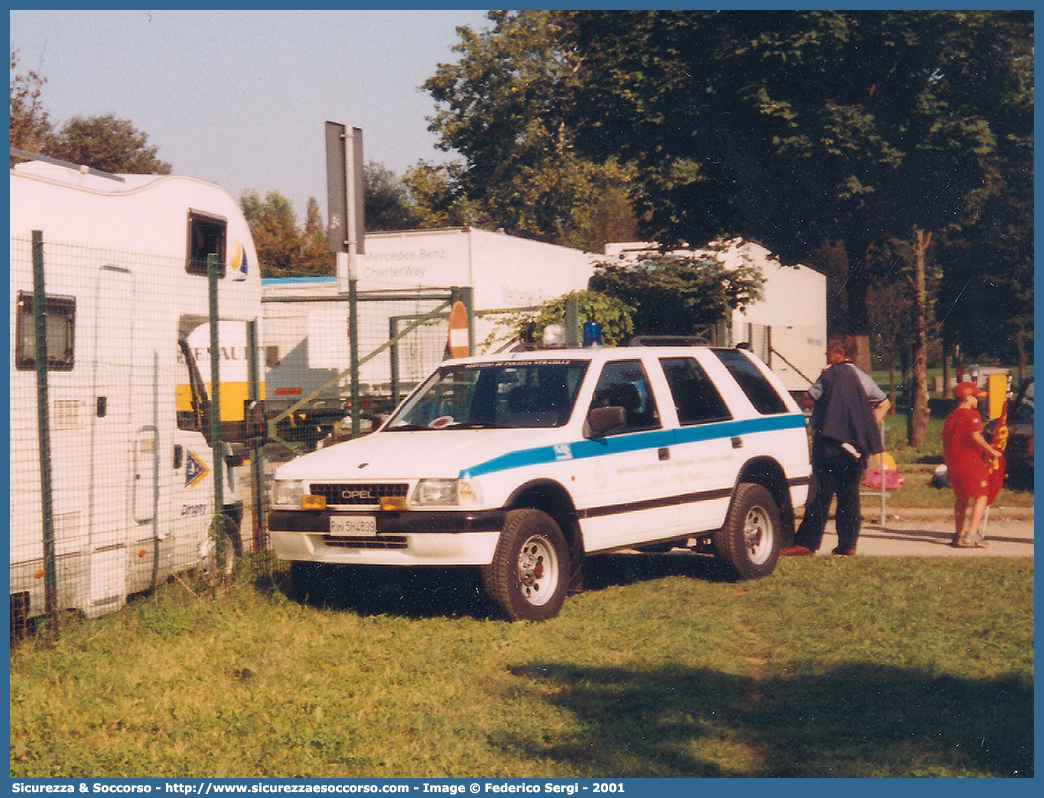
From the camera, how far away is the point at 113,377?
856 cm

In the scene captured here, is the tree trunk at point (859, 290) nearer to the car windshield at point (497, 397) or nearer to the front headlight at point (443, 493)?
the car windshield at point (497, 397)

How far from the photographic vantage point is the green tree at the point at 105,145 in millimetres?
36500

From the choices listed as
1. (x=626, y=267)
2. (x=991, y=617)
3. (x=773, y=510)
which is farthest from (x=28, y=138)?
(x=991, y=617)

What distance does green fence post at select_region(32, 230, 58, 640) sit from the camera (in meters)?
7.43

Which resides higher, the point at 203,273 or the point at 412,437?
the point at 203,273

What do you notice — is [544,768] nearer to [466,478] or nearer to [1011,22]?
[466,478]

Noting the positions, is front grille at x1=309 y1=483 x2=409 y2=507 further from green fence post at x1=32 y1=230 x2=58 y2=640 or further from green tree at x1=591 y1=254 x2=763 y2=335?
green tree at x1=591 y1=254 x2=763 y2=335

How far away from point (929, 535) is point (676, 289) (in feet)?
30.9

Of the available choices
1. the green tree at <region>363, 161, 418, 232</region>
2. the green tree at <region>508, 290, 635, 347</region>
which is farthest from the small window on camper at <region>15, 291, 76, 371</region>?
the green tree at <region>363, 161, 418, 232</region>

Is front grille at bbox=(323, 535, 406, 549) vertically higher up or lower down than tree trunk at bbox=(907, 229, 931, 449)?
lower down

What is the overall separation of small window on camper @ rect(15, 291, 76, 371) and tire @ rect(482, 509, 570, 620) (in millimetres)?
3186

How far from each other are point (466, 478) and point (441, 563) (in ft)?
1.90

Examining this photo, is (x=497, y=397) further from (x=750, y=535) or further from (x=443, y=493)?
(x=750, y=535)

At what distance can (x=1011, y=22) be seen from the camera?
17594 mm
